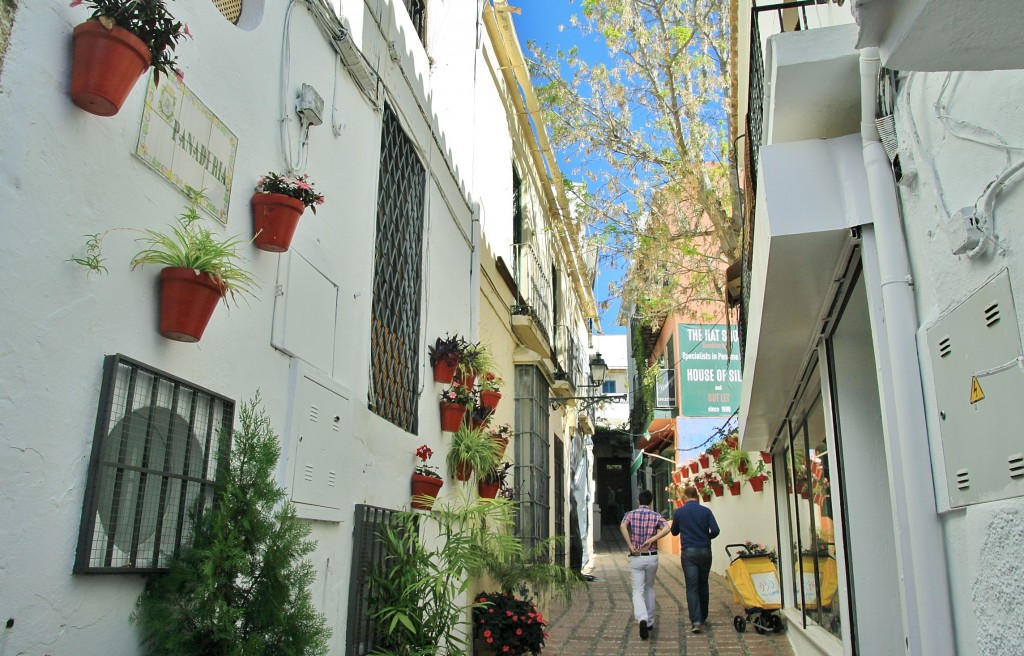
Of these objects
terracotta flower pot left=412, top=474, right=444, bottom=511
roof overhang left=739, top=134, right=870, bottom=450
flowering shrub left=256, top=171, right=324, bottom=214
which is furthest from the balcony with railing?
flowering shrub left=256, top=171, right=324, bottom=214

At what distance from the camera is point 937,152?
9.17ft

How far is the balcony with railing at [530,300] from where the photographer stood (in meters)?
11.5

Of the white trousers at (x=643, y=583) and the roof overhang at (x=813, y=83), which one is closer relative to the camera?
the roof overhang at (x=813, y=83)

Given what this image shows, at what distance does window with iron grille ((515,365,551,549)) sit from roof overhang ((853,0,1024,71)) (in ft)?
30.6

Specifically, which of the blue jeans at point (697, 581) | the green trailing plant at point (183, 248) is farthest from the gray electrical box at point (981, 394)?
the blue jeans at point (697, 581)

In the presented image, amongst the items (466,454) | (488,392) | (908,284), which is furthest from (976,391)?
(488,392)

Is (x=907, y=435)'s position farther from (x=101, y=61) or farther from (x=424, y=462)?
(x=424, y=462)

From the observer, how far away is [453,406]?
722cm

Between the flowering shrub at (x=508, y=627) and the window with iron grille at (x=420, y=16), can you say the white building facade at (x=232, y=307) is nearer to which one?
the window with iron grille at (x=420, y=16)

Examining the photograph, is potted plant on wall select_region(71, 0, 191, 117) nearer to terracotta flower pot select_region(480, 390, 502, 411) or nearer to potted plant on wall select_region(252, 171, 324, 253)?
potted plant on wall select_region(252, 171, 324, 253)

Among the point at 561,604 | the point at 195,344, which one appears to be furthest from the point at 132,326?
the point at 561,604

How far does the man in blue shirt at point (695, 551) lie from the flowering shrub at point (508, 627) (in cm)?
247

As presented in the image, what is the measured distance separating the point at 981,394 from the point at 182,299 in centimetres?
268

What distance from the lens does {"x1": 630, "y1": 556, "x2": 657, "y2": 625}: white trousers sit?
29.8 ft
